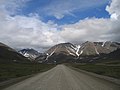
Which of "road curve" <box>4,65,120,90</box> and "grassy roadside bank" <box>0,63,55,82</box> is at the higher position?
"grassy roadside bank" <box>0,63,55,82</box>

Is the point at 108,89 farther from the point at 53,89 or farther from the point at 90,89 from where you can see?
the point at 53,89

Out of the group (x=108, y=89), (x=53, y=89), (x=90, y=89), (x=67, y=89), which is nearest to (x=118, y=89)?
(x=108, y=89)

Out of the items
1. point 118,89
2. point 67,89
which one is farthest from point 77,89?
point 118,89

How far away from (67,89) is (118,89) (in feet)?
11.9

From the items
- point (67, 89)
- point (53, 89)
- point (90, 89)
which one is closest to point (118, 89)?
point (90, 89)

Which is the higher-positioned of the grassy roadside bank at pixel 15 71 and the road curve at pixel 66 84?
the grassy roadside bank at pixel 15 71

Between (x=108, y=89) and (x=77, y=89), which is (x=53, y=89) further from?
(x=108, y=89)

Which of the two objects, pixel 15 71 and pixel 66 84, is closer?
pixel 66 84

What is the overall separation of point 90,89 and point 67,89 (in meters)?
1.64

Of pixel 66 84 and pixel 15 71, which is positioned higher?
pixel 15 71

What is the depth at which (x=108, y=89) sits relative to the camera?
16.0 meters

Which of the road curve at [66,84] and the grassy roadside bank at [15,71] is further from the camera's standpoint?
the grassy roadside bank at [15,71]

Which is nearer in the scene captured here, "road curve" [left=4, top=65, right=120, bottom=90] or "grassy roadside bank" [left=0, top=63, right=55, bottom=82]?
"road curve" [left=4, top=65, right=120, bottom=90]

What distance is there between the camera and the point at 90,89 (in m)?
15.9
